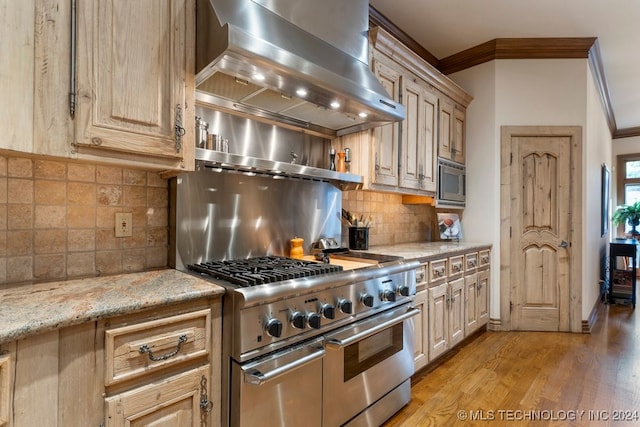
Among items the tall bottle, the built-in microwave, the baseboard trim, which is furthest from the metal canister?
the baseboard trim

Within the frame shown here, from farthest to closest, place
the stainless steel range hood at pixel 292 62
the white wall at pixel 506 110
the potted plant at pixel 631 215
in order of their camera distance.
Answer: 1. the potted plant at pixel 631 215
2. the white wall at pixel 506 110
3. the stainless steel range hood at pixel 292 62

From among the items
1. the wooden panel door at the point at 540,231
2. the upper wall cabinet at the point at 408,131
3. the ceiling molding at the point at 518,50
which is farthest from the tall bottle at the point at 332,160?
the wooden panel door at the point at 540,231

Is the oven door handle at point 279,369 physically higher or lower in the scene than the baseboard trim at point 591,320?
higher

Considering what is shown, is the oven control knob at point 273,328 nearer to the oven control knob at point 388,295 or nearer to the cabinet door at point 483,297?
the oven control knob at point 388,295

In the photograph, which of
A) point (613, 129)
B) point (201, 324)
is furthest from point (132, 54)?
point (613, 129)

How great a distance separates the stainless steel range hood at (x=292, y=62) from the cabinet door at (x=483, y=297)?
2.00m

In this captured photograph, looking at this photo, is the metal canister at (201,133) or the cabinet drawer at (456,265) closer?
the metal canister at (201,133)

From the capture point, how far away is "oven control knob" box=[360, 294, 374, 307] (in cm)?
178

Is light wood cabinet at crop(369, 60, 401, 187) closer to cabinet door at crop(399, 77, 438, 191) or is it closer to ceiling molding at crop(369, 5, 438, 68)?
cabinet door at crop(399, 77, 438, 191)

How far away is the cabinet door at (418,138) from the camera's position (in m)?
2.83

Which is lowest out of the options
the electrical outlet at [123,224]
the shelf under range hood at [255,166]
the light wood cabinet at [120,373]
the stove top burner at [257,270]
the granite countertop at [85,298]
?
the light wood cabinet at [120,373]

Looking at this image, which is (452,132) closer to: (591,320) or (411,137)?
(411,137)

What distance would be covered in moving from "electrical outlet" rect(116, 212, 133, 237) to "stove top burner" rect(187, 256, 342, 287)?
0.34m

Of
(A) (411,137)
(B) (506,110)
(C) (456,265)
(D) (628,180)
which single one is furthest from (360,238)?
(D) (628,180)
